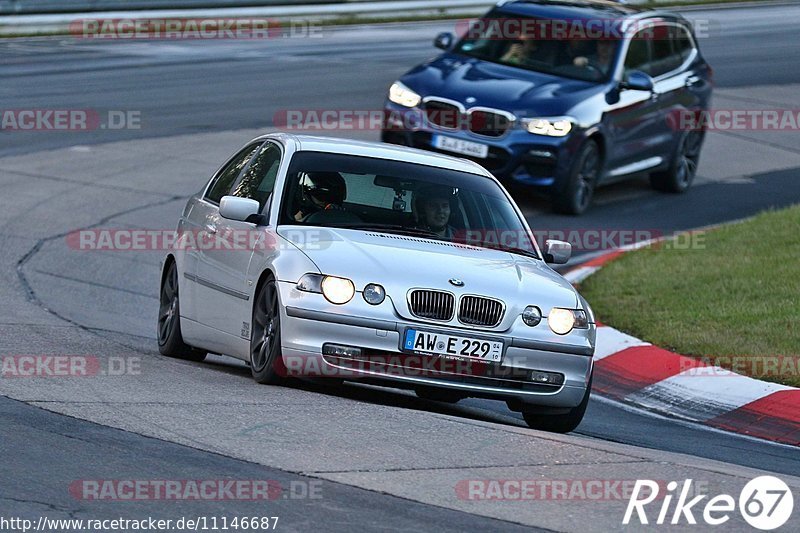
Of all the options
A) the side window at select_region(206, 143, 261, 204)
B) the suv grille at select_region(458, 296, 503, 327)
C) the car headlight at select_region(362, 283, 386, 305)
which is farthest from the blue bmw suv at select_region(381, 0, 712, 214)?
the car headlight at select_region(362, 283, 386, 305)

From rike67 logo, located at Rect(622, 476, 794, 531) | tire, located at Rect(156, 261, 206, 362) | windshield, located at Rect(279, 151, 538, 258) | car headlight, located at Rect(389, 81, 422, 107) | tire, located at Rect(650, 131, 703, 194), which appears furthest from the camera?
tire, located at Rect(650, 131, 703, 194)

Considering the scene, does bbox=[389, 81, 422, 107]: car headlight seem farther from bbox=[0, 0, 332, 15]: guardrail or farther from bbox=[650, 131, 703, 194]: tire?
bbox=[0, 0, 332, 15]: guardrail

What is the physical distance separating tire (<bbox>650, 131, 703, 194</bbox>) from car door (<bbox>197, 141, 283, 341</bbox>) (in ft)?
32.4

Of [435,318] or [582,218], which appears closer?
[435,318]

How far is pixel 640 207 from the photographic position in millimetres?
18781

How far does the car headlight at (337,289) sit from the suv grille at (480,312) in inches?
23.4

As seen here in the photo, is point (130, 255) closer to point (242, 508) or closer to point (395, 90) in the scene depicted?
point (395, 90)

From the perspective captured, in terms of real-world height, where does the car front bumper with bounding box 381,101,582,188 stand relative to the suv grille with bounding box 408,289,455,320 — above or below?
below

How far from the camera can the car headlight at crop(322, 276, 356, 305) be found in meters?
8.50

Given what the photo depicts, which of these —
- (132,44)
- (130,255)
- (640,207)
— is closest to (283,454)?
(130,255)

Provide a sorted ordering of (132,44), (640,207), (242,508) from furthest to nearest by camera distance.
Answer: (132,44)
(640,207)
(242,508)

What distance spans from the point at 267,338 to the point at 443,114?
813cm

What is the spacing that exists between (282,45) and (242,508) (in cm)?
2318

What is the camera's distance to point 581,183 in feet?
56.9
